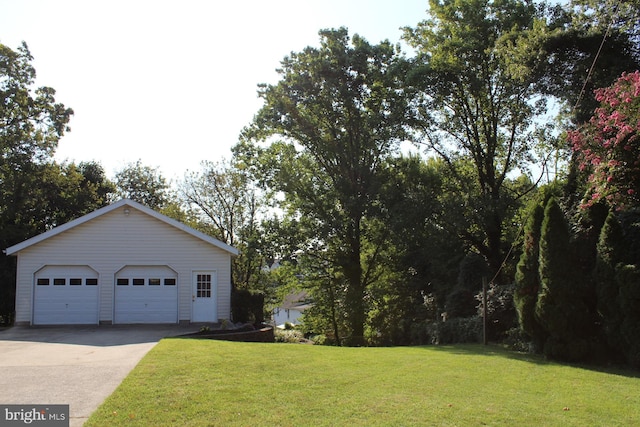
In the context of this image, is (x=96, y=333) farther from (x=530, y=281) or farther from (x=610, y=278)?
(x=610, y=278)

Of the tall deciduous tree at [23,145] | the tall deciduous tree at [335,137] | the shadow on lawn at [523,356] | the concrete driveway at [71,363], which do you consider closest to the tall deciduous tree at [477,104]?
the tall deciduous tree at [335,137]

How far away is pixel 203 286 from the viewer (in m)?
20.5

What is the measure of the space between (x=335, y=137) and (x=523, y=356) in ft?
48.4

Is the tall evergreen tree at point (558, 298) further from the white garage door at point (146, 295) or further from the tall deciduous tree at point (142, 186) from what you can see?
the tall deciduous tree at point (142, 186)

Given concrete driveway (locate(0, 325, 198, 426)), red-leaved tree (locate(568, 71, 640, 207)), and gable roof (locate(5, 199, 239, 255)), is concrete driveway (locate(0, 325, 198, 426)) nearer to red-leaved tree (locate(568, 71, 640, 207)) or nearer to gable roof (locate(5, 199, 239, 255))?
gable roof (locate(5, 199, 239, 255))

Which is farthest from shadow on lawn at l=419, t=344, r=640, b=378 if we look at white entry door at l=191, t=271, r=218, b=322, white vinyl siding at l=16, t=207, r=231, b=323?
white vinyl siding at l=16, t=207, r=231, b=323

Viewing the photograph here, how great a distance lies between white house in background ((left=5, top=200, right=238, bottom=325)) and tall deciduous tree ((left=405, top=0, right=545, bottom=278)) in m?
Answer: 10.2

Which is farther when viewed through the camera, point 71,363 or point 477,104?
point 477,104

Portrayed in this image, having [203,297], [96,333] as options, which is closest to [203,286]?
[203,297]

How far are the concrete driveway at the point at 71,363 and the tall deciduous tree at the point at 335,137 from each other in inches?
338

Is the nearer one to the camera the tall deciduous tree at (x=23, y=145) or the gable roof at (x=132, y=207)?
the gable roof at (x=132, y=207)

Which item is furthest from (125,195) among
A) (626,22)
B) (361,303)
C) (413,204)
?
(626,22)

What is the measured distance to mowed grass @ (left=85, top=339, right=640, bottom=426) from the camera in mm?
6234

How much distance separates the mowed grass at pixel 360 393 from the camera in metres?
6.23
